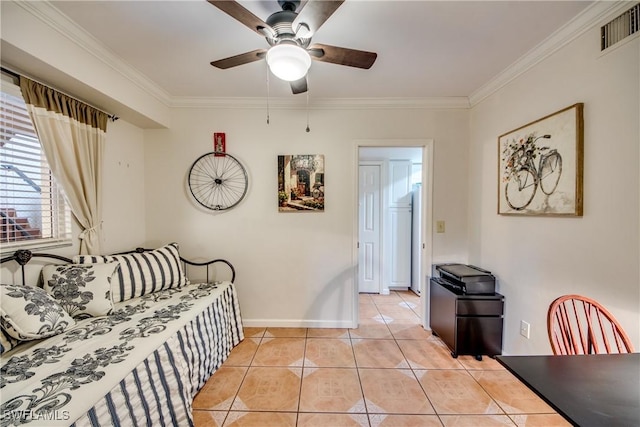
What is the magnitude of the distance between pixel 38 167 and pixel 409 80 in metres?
2.99

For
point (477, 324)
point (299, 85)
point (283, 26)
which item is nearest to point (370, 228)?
point (477, 324)

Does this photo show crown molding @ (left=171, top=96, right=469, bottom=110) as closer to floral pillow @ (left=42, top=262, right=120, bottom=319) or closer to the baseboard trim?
floral pillow @ (left=42, top=262, right=120, bottom=319)

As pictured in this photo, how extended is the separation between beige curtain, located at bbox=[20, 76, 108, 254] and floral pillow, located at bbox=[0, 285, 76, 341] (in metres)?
0.65

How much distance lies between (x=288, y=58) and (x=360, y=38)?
28.7 inches

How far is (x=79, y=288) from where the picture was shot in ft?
5.57

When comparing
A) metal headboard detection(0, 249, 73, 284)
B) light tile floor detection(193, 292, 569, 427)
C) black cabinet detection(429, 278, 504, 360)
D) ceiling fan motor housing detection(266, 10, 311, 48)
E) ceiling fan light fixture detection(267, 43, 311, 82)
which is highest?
ceiling fan motor housing detection(266, 10, 311, 48)

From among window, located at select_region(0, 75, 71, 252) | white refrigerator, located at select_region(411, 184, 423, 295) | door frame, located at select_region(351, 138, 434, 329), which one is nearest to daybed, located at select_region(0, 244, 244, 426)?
window, located at select_region(0, 75, 71, 252)

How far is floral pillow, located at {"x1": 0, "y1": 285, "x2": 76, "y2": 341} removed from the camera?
4.33 feet

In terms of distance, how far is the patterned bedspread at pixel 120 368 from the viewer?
0.98 m

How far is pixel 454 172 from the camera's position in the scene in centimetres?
274

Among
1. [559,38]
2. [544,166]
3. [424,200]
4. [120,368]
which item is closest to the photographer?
[120,368]

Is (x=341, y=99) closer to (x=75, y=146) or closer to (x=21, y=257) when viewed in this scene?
(x=75, y=146)

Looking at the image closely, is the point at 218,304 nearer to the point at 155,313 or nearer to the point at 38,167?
the point at 155,313

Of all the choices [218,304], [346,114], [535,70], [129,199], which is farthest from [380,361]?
[129,199]
